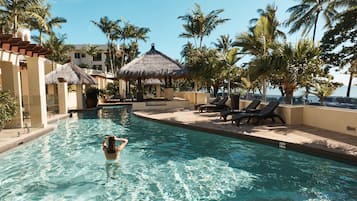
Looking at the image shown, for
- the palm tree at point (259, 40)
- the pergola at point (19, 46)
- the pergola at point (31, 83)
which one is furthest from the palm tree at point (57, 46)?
the palm tree at point (259, 40)

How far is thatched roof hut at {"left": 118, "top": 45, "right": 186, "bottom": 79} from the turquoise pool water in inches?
424

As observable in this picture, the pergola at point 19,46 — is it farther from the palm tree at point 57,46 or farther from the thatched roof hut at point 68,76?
the palm tree at point 57,46

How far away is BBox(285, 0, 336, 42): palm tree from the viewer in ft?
66.4

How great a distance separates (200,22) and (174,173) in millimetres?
19190

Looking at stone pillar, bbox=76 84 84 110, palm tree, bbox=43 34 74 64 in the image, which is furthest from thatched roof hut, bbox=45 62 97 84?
palm tree, bbox=43 34 74 64

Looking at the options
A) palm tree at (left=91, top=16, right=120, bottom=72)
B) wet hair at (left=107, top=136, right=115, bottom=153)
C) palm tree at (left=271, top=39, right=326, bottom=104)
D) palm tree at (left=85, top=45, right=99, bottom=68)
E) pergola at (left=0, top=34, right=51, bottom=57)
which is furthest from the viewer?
palm tree at (left=85, top=45, right=99, bottom=68)

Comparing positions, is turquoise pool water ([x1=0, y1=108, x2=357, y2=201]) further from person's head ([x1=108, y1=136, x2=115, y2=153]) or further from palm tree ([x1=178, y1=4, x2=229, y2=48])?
palm tree ([x1=178, y1=4, x2=229, y2=48])

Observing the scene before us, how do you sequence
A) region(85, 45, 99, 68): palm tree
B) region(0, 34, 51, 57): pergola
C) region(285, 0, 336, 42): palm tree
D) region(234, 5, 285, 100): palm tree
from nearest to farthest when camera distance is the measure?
region(0, 34, 51, 57): pergola → region(234, 5, 285, 100): palm tree → region(285, 0, 336, 42): palm tree → region(85, 45, 99, 68): palm tree

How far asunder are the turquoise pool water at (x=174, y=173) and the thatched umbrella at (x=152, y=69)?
35.4ft

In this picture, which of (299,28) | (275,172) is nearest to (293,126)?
(275,172)

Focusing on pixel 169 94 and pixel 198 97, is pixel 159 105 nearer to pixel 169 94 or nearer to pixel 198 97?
pixel 169 94

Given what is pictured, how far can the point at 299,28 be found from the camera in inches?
857

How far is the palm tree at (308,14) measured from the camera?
20.2 m

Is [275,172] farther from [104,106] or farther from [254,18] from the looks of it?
[254,18]
